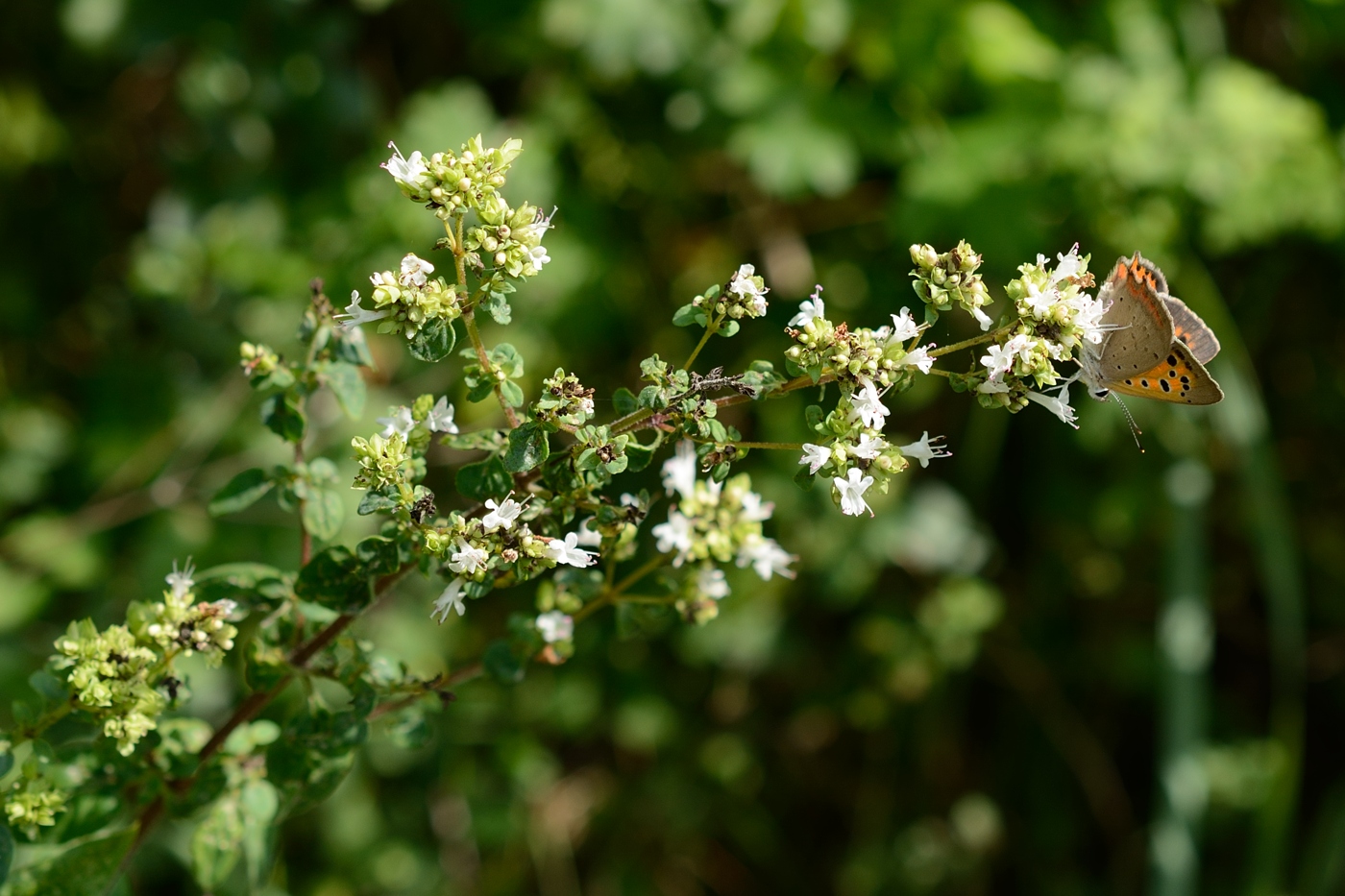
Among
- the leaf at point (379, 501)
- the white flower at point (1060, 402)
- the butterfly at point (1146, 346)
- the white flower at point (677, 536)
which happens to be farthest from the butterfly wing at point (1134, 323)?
the leaf at point (379, 501)

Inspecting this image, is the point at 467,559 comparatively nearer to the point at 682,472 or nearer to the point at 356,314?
the point at 356,314

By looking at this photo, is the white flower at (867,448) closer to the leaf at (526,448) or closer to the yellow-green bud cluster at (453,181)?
the leaf at (526,448)

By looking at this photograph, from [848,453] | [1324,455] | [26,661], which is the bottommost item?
[1324,455]

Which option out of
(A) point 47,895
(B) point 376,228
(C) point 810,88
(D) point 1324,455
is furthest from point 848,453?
(D) point 1324,455

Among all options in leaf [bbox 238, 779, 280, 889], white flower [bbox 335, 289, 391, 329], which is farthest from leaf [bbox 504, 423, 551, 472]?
leaf [bbox 238, 779, 280, 889]

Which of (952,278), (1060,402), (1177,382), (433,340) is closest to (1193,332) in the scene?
(1177,382)

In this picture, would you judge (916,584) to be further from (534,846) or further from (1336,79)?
(1336,79)
